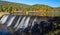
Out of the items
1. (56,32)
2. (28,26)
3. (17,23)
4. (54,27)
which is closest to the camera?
(56,32)

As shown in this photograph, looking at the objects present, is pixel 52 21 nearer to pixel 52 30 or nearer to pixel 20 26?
pixel 52 30

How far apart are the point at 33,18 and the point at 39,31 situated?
235cm

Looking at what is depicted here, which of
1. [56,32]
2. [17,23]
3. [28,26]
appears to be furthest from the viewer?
[17,23]

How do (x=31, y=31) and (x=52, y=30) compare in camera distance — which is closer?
(x=52, y=30)

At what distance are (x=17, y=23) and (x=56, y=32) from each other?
6332 millimetres

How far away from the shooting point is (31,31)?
59.6ft

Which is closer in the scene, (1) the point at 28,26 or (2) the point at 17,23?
(1) the point at 28,26

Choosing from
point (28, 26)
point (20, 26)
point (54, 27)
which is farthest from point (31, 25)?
point (54, 27)

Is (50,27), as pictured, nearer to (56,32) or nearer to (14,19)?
(56,32)

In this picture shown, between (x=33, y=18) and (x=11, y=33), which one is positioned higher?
(x=33, y=18)

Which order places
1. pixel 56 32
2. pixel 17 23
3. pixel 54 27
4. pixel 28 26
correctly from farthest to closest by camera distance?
pixel 17 23 < pixel 28 26 < pixel 54 27 < pixel 56 32

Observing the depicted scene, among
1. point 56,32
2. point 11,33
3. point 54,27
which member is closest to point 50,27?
point 54,27

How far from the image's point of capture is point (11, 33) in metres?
17.8

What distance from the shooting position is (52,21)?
59.7 ft
